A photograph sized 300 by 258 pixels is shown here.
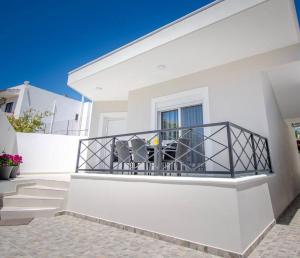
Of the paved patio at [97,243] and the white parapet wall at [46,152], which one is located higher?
the white parapet wall at [46,152]

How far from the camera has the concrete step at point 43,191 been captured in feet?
13.3

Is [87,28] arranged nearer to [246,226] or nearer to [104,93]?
[104,93]

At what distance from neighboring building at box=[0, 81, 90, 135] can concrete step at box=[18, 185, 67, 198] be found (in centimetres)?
877

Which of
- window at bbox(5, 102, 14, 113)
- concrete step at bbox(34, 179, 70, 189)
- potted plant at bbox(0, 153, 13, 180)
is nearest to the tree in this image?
potted plant at bbox(0, 153, 13, 180)

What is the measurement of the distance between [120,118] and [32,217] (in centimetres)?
455

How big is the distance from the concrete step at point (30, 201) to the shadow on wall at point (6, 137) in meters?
2.32

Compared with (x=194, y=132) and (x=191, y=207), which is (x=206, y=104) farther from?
(x=191, y=207)

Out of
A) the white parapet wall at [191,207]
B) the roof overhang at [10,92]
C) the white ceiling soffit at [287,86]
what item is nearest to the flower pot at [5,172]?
the white parapet wall at [191,207]

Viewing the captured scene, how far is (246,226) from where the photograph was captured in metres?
2.24

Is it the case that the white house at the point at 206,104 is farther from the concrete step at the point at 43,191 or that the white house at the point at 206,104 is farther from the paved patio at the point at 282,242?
the concrete step at the point at 43,191

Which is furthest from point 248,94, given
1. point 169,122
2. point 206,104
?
point 169,122

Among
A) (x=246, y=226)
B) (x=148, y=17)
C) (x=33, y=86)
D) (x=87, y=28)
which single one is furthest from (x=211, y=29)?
(x=33, y=86)

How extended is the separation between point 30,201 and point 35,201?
9 centimetres

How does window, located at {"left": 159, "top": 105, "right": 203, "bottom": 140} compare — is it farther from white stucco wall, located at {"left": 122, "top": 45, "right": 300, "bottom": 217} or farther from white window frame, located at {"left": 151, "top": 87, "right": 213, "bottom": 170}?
white stucco wall, located at {"left": 122, "top": 45, "right": 300, "bottom": 217}
